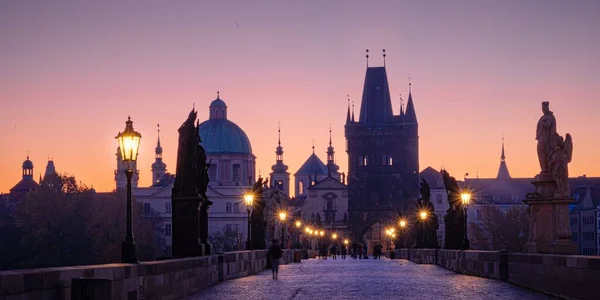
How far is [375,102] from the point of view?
17662cm

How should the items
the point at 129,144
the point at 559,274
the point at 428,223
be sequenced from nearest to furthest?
1. the point at 559,274
2. the point at 129,144
3. the point at 428,223

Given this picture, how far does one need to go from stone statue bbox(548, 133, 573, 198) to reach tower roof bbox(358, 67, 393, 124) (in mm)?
140882

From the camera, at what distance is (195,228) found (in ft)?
103

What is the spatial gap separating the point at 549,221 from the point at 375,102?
14636cm

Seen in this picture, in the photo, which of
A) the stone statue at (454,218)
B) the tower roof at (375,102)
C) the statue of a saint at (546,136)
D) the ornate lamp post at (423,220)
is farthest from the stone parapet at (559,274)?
the tower roof at (375,102)

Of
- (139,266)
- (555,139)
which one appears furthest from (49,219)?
(139,266)

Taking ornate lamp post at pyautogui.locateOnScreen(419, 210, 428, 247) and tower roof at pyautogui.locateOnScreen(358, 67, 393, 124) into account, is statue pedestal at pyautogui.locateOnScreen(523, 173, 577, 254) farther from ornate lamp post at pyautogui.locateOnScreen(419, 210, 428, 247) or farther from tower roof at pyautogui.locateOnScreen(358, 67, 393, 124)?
tower roof at pyautogui.locateOnScreen(358, 67, 393, 124)

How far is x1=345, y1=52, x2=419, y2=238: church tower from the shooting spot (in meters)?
174

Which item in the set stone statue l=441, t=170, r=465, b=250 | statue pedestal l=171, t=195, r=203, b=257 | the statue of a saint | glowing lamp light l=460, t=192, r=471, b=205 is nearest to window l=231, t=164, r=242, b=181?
stone statue l=441, t=170, r=465, b=250

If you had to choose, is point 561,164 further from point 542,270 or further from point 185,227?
point 185,227

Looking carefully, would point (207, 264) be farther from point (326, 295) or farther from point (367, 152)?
point (367, 152)

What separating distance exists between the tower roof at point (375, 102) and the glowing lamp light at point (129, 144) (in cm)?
14871

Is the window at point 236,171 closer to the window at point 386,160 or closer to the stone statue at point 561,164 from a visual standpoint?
the window at point 386,160

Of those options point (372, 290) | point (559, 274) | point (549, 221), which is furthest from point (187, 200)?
point (559, 274)
